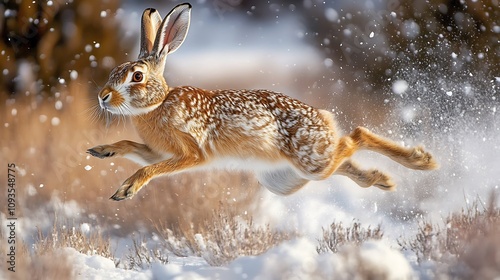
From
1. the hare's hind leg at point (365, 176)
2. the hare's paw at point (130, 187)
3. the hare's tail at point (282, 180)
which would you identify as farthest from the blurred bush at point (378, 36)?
the hare's paw at point (130, 187)

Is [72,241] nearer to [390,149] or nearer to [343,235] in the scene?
[343,235]

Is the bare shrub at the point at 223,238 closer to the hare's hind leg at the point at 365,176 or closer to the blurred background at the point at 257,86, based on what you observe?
the blurred background at the point at 257,86

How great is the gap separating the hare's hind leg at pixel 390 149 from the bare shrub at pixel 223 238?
0.76 metres

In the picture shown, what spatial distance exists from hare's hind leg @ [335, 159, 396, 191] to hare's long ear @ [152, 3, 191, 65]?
1.37 metres

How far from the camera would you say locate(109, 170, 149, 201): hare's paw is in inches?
187

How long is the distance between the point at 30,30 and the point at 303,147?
6.96 ft

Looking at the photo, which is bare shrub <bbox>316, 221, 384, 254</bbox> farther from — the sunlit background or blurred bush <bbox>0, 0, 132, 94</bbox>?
blurred bush <bbox>0, 0, 132, 94</bbox>

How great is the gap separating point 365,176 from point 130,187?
1.66 metres

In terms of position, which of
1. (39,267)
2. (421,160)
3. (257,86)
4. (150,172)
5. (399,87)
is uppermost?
(399,87)

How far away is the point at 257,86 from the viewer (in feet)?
19.1

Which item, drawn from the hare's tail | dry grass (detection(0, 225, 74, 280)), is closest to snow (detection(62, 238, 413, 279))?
dry grass (detection(0, 225, 74, 280))

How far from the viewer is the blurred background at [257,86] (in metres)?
5.82

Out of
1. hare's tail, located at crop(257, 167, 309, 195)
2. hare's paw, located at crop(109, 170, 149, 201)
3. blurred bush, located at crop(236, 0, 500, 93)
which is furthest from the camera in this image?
blurred bush, located at crop(236, 0, 500, 93)

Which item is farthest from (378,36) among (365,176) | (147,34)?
(147,34)
